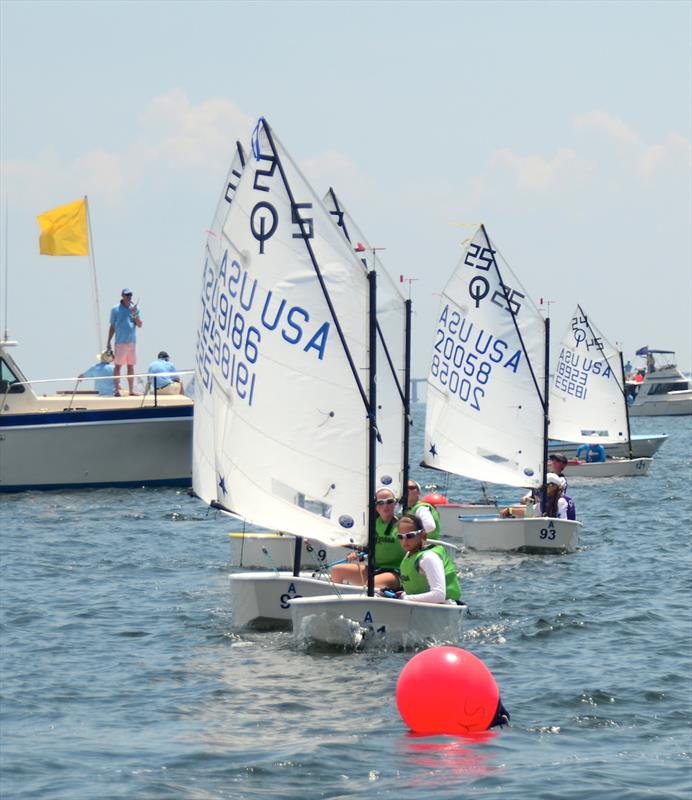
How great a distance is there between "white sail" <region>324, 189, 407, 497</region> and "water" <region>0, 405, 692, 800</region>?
92.6 inches

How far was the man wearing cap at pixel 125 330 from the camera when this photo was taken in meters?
35.8

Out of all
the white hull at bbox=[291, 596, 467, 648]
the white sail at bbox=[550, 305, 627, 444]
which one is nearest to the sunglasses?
the white hull at bbox=[291, 596, 467, 648]

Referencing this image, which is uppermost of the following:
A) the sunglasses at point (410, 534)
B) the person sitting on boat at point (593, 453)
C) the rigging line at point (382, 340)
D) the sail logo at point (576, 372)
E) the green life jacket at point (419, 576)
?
the rigging line at point (382, 340)

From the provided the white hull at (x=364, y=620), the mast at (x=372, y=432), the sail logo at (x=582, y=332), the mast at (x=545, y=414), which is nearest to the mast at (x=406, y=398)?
the mast at (x=545, y=414)

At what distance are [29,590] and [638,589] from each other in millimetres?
9354

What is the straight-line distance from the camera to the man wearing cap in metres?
35.8

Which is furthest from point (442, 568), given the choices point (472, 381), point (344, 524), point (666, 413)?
point (666, 413)

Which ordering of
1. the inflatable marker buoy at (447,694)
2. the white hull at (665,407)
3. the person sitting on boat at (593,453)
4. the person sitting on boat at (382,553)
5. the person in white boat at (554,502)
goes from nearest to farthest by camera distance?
the inflatable marker buoy at (447,694), the person sitting on boat at (382,553), the person in white boat at (554,502), the person sitting on boat at (593,453), the white hull at (665,407)

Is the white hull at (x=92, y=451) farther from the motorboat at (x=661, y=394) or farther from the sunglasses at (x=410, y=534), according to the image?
the motorboat at (x=661, y=394)

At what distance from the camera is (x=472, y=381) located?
32.1 metres

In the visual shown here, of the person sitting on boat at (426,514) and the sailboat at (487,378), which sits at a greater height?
the sailboat at (487,378)

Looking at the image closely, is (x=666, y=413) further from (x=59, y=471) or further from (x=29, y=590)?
(x=29, y=590)

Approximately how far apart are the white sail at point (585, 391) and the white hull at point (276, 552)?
2856 cm

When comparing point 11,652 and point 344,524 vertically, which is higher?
point 344,524
